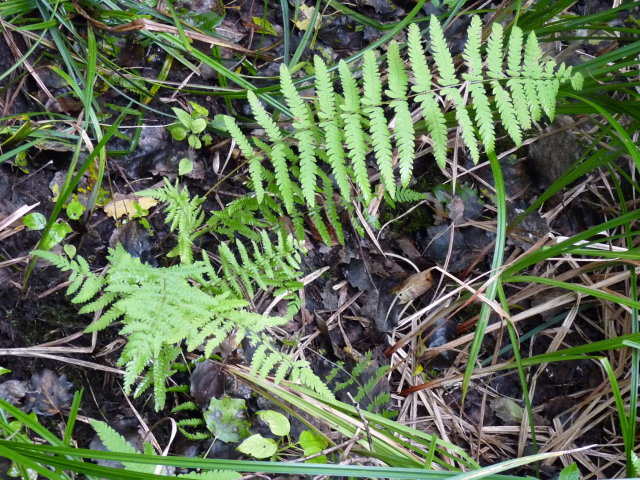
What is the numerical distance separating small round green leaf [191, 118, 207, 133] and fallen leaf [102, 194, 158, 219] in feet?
1.26

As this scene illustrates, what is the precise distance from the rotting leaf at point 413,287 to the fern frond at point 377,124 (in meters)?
0.98

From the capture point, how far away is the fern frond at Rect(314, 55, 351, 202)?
1.86 m

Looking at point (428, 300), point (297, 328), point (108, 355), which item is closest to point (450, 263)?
point (428, 300)

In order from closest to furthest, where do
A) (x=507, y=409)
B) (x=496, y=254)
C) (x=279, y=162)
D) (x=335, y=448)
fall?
1. (x=279, y=162)
2. (x=335, y=448)
3. (x=496, y=254)
4. (x=507, y=409)

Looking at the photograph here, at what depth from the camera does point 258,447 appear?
6.61 feet

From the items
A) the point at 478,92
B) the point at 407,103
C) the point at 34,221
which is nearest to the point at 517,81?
the point at 478,92

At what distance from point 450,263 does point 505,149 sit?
743mm

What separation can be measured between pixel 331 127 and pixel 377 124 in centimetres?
17

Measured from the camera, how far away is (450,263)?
282 cm

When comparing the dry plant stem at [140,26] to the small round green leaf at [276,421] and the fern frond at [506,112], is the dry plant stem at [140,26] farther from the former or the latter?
the small round green leaf at [276,421]

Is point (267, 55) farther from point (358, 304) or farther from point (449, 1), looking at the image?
point (358, 304)

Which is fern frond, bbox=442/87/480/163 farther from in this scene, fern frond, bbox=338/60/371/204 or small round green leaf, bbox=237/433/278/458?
small round green leaf, bbox=237/433/278/458

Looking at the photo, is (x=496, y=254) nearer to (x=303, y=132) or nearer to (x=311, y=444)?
(x=303, y=132)

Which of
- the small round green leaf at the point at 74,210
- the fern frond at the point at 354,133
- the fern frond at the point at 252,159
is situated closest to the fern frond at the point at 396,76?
the fern frond at the point at 354,133
